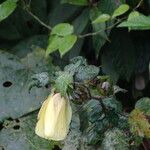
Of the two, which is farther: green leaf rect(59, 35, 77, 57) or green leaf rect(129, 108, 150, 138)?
green leaf rect(59, 35, 77, 57)

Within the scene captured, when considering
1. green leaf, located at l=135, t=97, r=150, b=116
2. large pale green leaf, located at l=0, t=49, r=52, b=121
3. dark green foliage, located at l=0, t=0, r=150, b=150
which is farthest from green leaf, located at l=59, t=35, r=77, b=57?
green leaf, located at l=135, t=97, r=150, b=116

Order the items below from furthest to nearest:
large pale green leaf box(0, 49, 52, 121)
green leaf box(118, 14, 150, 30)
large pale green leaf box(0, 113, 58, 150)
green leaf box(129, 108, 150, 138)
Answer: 1. large pale green leaf box(0, 49, 52, 121)
2. large pale green leaf box(0, 113, 58, 150)
3. green leaf box(129, 108, 150, 138)
4. green leaf box(118, 14, 150, 30)

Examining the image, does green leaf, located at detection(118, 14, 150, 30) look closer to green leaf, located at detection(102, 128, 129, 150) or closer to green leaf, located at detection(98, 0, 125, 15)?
green leaf, located at detection(102, 128, 129, 150)

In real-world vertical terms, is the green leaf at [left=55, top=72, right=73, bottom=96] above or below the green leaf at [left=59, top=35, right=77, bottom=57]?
above

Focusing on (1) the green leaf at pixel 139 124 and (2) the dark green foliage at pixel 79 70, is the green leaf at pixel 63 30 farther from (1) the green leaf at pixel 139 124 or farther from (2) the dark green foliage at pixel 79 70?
(1) the green leaf at pixel 139 124

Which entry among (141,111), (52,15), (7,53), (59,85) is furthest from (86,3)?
(59,85)

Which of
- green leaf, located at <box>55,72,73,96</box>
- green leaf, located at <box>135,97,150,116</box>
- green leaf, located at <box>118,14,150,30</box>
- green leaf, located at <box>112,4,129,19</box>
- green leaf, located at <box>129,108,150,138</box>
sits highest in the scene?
green leaf, located at <box>118,14,150,30</box>
